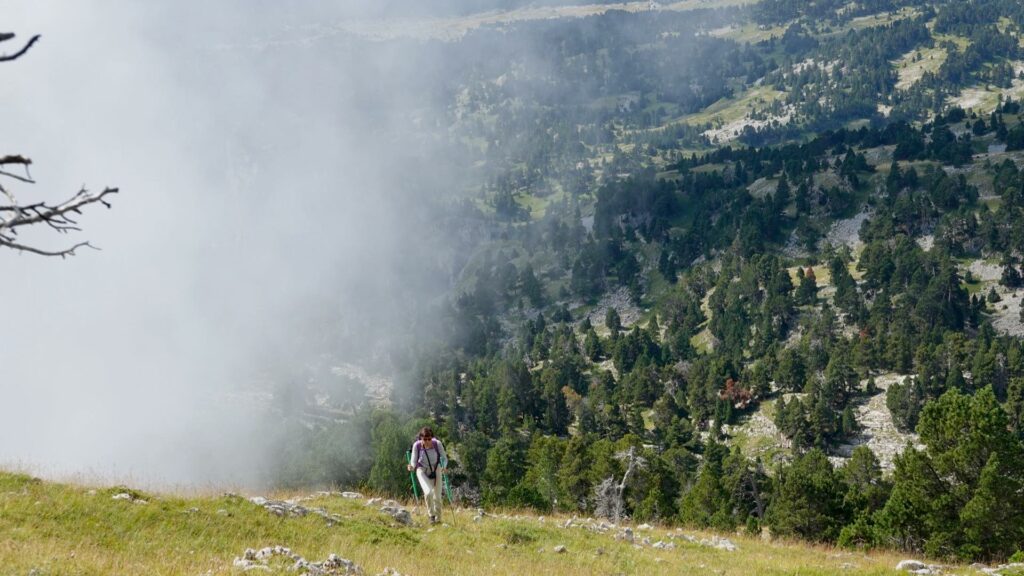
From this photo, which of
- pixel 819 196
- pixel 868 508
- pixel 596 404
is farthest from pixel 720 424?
pixel 819 196

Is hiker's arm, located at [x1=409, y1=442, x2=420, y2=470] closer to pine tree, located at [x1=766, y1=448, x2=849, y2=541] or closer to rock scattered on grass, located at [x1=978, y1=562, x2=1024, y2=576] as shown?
rock scattered on grass, located at [x1=978, y1=562, x2=1024, y2=576]

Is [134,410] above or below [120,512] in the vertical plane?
below

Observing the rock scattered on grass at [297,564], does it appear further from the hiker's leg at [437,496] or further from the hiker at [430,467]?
the hiker's leg at [437,496]

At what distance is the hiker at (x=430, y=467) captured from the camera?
20.0 meters

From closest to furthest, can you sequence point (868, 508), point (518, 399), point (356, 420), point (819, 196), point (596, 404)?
point (868, 508), point (356, 420), point (596, 404), point (518, 399), point (819, 196)

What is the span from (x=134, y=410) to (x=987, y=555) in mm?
211045

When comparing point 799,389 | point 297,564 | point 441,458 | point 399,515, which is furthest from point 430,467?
point 799,389

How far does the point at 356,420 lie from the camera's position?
97.6 meters

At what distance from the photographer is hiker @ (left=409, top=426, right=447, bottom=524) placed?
19953mm

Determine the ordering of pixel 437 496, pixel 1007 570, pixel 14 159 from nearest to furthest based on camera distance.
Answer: pixel 14 159 → pixel 1007 570 → pixel 437 496

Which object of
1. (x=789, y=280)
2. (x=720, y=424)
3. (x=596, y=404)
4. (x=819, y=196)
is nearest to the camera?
(x=720, y=424)

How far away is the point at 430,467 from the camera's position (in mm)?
20016

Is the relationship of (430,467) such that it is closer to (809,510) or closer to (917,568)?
(917,568)

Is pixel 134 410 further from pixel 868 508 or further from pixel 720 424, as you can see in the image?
pixel 868 508
